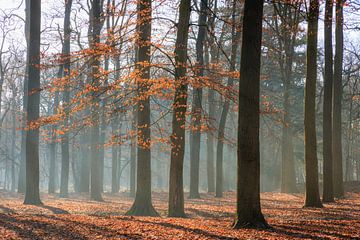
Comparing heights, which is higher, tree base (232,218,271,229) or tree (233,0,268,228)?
tree (233,0,268,228)

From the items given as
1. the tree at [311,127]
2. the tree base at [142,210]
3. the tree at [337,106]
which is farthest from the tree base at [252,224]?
the tree at [337,106]

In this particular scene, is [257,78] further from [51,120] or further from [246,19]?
[51,120]

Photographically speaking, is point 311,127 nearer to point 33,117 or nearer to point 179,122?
point 179,122

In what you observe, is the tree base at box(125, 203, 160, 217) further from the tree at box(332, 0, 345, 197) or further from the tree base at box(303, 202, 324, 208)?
the tree at box(332, 0, 345, 197)

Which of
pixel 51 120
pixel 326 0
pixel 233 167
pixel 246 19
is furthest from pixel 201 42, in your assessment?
pixel 233 167

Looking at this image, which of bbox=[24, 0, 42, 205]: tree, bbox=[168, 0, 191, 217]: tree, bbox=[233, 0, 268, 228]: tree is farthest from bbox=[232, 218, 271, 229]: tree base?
bbox=[24, 0, 42, 205]: tree

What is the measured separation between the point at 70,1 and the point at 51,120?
16.4 m

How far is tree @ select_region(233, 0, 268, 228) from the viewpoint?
962 cm

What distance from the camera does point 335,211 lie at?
14.0m

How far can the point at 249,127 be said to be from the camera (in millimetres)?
9672

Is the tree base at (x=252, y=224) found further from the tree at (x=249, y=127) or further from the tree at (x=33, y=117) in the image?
the tree at (x=33, y=117)

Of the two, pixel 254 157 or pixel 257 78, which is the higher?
pixel 257 78

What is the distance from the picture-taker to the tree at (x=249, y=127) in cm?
962

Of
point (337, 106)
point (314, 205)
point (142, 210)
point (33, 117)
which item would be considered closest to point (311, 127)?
point (314, 205)
